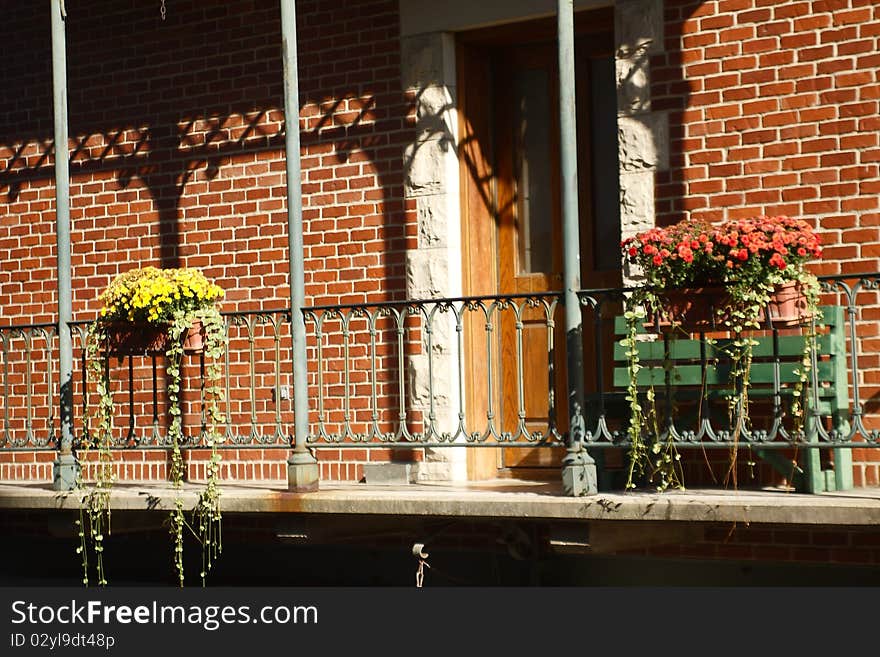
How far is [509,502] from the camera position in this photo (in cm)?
594

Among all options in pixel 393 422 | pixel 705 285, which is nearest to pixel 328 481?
pixel 393 422

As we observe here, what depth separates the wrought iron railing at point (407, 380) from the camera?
6.42 meters

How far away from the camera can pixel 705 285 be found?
5.73 metres

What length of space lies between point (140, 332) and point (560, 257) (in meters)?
2.32

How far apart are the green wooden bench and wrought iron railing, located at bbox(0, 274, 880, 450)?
0.07m

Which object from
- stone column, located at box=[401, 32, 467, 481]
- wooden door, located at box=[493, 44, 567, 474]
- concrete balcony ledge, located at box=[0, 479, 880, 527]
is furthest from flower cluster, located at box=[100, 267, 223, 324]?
wooden door, located at box=[493, 44, 567, 474]

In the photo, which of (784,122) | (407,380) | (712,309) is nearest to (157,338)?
(407,380)

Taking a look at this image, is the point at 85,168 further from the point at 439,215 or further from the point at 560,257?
the point at 560,257

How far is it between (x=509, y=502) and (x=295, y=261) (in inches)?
65.3

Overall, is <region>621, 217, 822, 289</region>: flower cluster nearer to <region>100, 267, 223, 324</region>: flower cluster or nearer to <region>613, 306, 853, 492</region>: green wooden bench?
<region>613, 306, 853, 492</region>: green wooden bench

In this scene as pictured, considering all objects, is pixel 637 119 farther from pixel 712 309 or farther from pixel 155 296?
pixel 155 296

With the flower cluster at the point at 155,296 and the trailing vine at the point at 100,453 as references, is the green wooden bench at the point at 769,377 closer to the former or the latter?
the flower cluster at the point at 155,296

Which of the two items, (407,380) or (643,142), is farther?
(407,380)

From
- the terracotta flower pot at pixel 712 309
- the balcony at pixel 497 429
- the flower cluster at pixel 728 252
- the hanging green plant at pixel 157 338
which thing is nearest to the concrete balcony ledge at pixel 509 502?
the balcony at pixel 497 429
